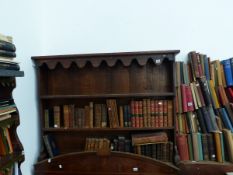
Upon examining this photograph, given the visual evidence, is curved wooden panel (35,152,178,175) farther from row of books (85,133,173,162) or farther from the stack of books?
the stack of books

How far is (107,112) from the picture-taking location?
6.26 ft

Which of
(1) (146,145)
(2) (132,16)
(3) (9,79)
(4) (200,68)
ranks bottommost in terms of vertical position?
(1) (146,145)

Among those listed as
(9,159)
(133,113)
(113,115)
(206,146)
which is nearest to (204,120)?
(206,146)

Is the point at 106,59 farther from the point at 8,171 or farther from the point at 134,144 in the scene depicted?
the point at 8,171

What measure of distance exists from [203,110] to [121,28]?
105 cm

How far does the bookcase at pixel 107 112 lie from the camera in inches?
69.1

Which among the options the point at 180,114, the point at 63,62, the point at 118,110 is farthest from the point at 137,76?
the point at 63,62

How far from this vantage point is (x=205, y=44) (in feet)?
6.55

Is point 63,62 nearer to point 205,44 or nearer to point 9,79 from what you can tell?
point 9,79

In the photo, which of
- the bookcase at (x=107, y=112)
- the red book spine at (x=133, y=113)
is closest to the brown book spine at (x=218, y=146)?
the bookcase at (x=107, y=112)

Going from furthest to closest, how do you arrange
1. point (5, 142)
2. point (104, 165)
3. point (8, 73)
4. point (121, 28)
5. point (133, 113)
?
point (121, 28) → point (133, 113) → point (104, 165) → point (5, 142) → point (8, 73)

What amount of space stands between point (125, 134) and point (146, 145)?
0.81 feet

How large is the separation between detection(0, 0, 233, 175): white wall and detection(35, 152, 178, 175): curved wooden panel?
24 cm

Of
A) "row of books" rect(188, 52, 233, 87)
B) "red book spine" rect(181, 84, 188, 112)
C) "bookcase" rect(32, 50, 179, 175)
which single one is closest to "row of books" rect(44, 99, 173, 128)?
"bookcase" rect(32, 50, 179, 175)
